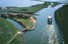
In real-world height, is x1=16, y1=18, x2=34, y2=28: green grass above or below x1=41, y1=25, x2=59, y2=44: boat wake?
above

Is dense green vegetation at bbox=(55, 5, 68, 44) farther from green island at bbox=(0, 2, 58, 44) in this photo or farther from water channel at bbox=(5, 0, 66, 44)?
green island at bbox=(0, 2, 58, 44)

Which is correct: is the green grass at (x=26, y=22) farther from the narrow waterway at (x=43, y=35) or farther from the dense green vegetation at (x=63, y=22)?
the dense green vegetation at (x=63, y=22)

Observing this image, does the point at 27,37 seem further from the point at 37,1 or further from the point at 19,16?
the point at 37,1

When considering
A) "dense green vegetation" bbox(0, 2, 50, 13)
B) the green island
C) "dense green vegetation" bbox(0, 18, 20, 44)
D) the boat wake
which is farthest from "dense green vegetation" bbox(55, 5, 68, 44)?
"dense green vegetation" bbox(0, 2, 50, 13)

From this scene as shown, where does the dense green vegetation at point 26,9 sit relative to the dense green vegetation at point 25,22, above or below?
above

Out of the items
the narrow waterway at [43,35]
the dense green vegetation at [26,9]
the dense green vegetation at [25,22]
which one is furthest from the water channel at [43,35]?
the dense green vegetation at [26,9]

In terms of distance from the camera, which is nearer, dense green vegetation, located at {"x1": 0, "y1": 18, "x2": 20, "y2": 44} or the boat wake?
dense green vegetation, located at {"x1": 0, "y1": 18, "x2": 20, "y2": 44}

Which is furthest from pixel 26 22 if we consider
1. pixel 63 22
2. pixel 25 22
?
pixel 63 22

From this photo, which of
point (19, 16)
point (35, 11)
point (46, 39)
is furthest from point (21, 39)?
point (35, 11)

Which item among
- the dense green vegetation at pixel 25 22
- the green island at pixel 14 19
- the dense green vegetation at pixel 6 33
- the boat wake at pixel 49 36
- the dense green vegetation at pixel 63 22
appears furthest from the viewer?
the dense green vegetation at pixel 25 22
